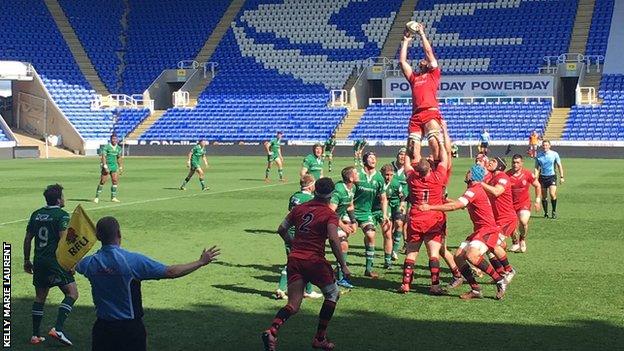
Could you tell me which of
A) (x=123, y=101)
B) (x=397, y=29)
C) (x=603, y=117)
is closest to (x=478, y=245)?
(x=603, y=117)

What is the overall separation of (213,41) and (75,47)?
976cm

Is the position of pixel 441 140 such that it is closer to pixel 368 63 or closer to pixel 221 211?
pixel 221 211

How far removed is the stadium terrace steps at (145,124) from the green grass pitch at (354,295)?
36.2 metres

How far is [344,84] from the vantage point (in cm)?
6488

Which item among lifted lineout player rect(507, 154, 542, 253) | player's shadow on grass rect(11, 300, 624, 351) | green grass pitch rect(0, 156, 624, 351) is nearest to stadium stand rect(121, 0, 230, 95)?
green grass pitch rect(0, 156, 624, 351)

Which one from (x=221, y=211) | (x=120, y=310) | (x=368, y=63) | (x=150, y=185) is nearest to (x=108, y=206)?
(x=221, y=211)

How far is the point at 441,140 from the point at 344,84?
49471 mm

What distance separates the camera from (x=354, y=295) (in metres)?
14.0

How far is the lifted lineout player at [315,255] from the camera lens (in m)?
10.7

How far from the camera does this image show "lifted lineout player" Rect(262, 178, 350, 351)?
1066cm

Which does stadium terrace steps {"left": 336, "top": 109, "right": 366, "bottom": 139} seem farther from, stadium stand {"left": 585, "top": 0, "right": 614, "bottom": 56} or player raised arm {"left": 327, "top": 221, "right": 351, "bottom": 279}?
player raised arm {"left": 327, "top": 221, "right": 351, "bottom": 279}

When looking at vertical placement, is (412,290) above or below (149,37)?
below

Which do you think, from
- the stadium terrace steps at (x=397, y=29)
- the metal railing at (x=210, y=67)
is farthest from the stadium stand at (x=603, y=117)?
the metal railing at (x=210, y=67)

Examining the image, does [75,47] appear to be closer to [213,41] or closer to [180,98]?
[180,98]
